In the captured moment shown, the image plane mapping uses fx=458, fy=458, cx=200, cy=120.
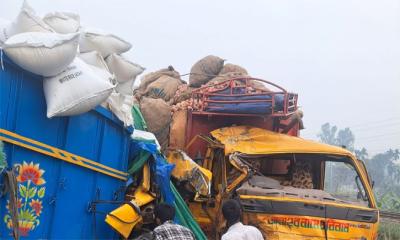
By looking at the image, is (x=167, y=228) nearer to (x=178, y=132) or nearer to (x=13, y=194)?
(x=13, y=194)

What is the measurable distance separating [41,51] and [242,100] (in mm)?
4280

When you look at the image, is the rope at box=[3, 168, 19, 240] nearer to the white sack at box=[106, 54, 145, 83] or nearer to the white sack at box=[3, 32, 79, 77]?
the white sack at box=[3, 32, 79, 77]

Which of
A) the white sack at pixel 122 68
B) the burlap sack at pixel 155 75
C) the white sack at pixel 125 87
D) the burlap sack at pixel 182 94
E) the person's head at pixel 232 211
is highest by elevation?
the burlap sack at pixel 155 75

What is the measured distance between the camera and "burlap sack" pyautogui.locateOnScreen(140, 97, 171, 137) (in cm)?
662

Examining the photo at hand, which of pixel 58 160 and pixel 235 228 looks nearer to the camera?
pixel 58 160

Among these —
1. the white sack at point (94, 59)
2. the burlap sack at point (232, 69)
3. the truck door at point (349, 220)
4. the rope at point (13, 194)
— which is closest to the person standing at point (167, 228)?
the rope at point (13, 194)

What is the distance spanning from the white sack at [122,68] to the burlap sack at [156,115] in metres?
2.14

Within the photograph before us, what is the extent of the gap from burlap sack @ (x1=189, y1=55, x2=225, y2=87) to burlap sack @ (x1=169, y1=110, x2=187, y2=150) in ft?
4.61

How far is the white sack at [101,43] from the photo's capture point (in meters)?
4.03

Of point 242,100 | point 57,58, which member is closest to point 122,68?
point 57,58

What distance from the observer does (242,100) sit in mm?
6672

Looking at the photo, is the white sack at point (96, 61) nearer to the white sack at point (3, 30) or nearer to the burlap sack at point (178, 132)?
the white sack at point (3, 30)

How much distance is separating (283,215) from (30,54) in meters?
3.54

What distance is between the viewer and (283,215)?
5.22 meters
